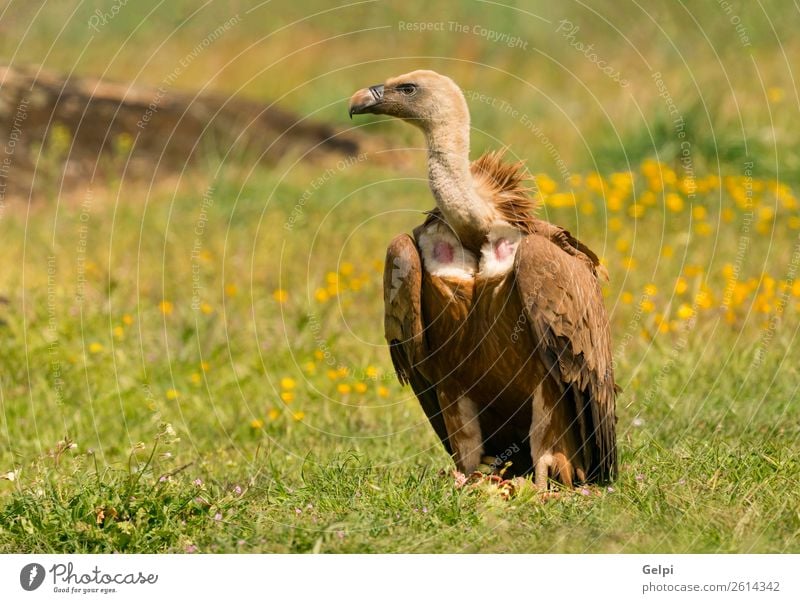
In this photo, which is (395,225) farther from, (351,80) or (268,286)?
(351,80)

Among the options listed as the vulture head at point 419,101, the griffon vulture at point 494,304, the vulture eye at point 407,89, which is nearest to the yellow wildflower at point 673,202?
the griffon vulture at point 494,304

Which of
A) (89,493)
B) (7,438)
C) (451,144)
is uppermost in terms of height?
(451,144)

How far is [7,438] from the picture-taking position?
701 centimetres

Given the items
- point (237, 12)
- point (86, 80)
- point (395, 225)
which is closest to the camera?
point (395, 225)

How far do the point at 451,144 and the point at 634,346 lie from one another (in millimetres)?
3122

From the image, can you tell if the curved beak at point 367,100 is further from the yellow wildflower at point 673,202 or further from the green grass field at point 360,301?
the yellow wildflower at point 673,202

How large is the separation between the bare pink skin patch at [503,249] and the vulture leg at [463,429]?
740 millimetres

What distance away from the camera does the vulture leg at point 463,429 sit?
587 cm

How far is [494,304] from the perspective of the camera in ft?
17.9

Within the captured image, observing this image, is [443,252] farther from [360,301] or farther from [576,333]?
[360,301]

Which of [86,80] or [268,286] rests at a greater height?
[86,80]

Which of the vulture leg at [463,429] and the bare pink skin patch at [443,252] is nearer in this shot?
the bare pink skin patch at [443,252]

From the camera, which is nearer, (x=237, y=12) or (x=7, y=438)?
(x=7, y=438)

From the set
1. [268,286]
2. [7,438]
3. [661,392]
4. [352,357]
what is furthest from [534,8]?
[7,438]
